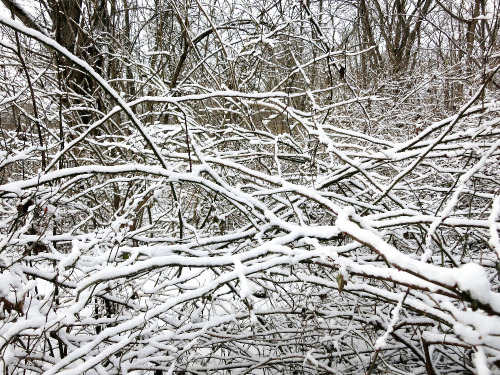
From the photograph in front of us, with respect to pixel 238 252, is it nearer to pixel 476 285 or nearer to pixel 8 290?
pixel 8 290

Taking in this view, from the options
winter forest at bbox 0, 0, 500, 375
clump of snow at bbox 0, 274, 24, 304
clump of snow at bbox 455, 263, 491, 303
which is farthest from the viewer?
clump of snow at bbox 0, 274, 24, 304

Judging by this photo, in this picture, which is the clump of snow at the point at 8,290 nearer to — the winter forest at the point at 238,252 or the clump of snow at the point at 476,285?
the winter forest at the point at 238,252

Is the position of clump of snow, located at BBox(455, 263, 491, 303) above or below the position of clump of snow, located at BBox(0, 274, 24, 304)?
Result: above

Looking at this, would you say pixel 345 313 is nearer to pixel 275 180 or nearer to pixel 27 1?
pixel 275 180

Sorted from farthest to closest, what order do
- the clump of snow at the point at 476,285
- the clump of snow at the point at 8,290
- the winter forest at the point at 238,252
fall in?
the clump of snow at the point at 8,290, the winter forest at the point at 238,252, the clump of snow at the point at 476,285

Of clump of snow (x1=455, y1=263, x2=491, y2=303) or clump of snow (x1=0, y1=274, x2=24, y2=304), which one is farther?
clump of snow (x1=0, y1=274, x2=24, y2=304)

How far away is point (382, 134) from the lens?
5500mm

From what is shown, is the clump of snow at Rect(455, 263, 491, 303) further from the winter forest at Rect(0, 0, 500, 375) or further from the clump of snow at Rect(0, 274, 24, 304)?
the clump of snow at Rect(0, 274, 24, 304)

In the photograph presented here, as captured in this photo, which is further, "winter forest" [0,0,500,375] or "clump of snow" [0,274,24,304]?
"clump of snow" [0,274,24,304]

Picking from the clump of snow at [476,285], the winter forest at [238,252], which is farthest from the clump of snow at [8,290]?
the clump of snow at [476,285]

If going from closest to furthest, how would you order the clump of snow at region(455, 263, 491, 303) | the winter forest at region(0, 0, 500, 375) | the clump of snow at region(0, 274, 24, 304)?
the clump of snow at region(455, 263, 491, 303), the winter forest at region(0, 0, 500, 375), the clump of snow at region(0, 274, 24, 304)

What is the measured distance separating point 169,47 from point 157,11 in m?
0.60

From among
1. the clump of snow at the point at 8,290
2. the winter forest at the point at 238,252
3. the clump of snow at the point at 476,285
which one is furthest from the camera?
the clump of snow at the point at 8,290

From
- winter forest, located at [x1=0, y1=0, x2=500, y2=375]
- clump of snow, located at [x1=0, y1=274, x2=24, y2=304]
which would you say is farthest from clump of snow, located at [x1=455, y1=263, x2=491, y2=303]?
clump of snow, located at [x1=0, y1=274, x2=24, y2=304]
